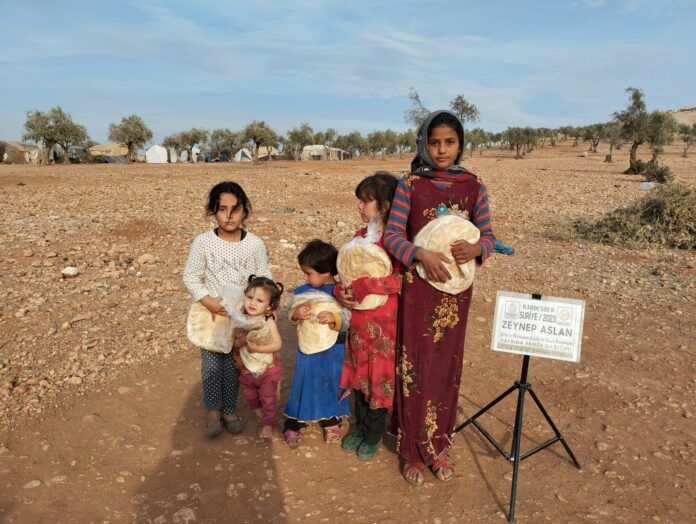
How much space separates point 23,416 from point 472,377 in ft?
11.2

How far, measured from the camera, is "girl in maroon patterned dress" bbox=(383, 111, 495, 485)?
8.18ft

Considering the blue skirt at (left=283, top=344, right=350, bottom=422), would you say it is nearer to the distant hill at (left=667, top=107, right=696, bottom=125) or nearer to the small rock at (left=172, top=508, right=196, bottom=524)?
the small rock at (left=172, top=508, right=196, bottom=524)

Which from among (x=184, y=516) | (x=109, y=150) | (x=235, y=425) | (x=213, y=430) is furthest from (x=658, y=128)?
(x=109, y=150)

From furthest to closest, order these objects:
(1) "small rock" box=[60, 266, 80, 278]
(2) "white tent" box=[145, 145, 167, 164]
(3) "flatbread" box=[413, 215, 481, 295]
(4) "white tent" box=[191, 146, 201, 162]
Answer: (4) "white tent" box=[191, 146, 201, 162] → (2) "white tent" box=[145, 145, 167, 164] → (1) "small rock" box=[60, 266, 80, 278] → (3) "flatbread" box=[413, 215, 481, 295]

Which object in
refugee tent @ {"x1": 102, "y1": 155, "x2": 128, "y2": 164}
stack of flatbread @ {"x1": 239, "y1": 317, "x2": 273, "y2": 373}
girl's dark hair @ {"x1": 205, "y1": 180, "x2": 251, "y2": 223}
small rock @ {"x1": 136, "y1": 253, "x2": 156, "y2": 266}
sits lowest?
small rock @ {"x1": 136, "y1": 253, "x2": 156, "y2": 266}

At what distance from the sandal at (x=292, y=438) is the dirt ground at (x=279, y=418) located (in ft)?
0.15

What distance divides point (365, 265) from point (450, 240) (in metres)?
0.48

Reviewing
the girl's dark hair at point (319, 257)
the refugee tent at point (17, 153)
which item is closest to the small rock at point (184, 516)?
the girl's dark hair at point (319, 257)

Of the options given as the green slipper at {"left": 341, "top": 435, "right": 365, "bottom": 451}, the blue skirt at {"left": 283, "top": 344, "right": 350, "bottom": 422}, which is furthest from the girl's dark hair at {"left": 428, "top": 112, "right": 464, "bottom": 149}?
the green slipper at {"left": 341, "top": 435, "right": 365, "bottom": 451}

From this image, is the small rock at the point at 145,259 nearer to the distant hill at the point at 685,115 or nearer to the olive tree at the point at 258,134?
the olive tree at the point at 258,134

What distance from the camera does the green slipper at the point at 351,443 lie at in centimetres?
316

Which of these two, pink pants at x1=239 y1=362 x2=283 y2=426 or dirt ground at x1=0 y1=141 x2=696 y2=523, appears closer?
dirt ground at x1=0 y1=141 x2=696 y2=523

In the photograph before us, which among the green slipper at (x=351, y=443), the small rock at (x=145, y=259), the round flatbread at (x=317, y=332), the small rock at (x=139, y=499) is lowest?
the small rock at (x=139, y=499)

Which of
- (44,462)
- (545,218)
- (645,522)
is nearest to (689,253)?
(545,218)
